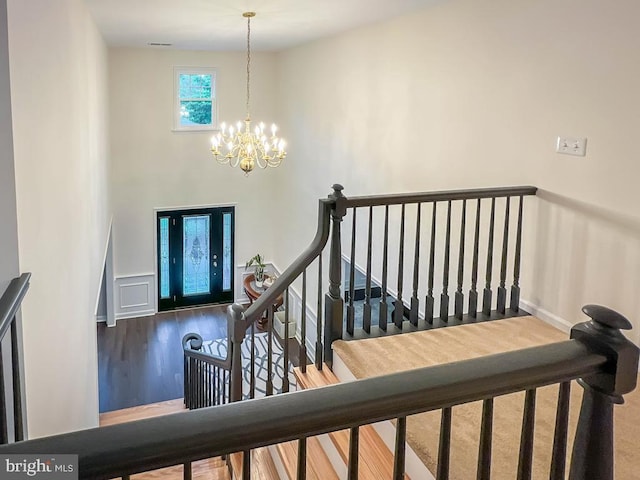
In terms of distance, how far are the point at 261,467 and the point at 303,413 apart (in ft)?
9.34

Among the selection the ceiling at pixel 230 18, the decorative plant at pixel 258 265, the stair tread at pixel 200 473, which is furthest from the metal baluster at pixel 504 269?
the decorative plant at pixel 258 265

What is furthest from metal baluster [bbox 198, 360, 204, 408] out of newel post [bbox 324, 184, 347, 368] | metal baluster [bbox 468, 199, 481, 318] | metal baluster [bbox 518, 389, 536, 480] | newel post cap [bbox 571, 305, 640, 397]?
newel post cap [bbox 571, 305, 640, 397]

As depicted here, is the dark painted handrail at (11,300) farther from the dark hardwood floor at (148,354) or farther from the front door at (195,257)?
the front door at (195,257)

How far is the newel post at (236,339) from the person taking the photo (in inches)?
138

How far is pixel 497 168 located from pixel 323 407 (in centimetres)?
377

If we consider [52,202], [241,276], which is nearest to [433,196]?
[52,202]

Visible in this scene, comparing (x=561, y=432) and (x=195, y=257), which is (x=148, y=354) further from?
(x=561, y=432)

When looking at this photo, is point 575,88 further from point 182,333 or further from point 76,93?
point 182,333

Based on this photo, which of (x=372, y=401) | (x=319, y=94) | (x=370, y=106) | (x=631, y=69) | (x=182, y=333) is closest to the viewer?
(x=372, y=401)

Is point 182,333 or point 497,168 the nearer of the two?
point 497,168

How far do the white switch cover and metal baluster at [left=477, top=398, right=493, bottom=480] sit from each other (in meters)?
2.84

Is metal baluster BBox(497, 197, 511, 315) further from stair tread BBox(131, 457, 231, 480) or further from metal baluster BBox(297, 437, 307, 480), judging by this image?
metal baluster BBox(297, 437, 307, 480)

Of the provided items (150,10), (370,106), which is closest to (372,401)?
(150,10)

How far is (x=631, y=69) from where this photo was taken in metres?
3.27
